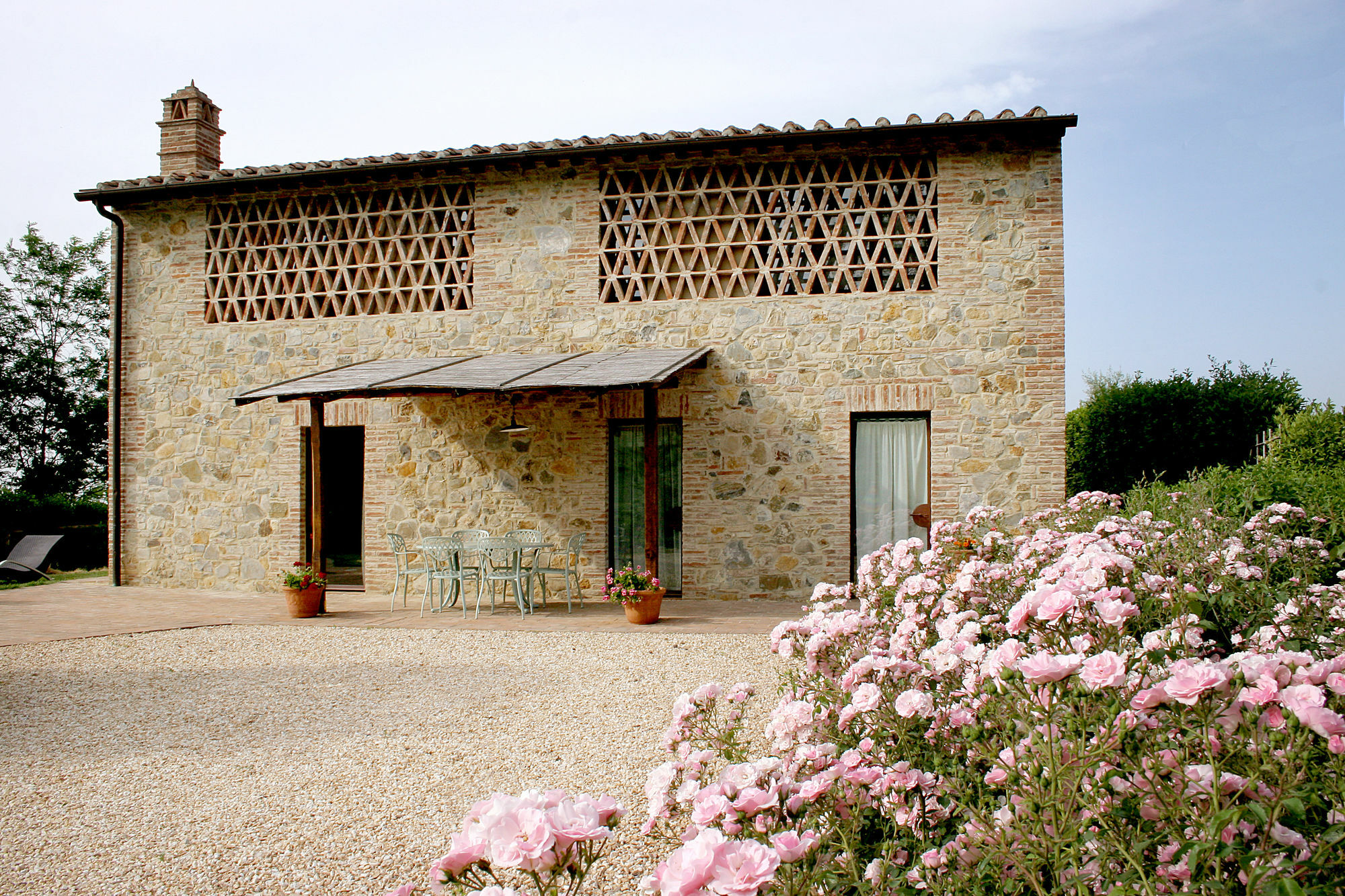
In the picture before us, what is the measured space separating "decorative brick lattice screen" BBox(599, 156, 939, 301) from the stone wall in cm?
20

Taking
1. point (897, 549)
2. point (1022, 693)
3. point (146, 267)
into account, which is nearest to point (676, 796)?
point (1022, 693)

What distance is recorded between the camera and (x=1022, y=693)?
1242 millimetres

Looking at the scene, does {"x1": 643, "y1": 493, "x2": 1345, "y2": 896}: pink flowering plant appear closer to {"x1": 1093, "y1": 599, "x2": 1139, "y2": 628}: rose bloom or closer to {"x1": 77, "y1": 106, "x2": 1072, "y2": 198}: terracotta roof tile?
{"x1": 1093, "y1": 599, "x2": 1139, "y2": 628}: rose bloom

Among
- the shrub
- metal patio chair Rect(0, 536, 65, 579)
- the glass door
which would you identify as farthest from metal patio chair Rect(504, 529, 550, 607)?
metal patio chair Rect(0, 536, 65, 579)

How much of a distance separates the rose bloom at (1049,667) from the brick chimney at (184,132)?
1192cm

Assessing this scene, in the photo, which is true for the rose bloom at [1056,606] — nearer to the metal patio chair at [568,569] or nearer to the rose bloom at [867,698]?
the rose bloom at [867,698]

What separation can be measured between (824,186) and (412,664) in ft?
20.2

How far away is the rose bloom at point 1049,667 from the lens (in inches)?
43.2

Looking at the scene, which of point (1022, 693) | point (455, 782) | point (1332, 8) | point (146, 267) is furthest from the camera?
point (146, 267)

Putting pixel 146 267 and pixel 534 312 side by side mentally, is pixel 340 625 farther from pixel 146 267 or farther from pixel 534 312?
pixel 146 267

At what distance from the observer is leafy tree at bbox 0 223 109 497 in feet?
62.8

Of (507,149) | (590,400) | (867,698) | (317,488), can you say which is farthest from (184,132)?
(867,698)

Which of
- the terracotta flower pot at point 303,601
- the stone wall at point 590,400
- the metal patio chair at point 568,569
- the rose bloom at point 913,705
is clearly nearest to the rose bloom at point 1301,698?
the rose bloom at point 913,705

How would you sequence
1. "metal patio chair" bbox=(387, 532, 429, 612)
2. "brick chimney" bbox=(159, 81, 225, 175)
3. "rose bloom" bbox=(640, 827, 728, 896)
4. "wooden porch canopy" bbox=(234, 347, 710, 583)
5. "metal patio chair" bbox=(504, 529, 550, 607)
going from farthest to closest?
"brick chimney" bbox=(159, 81, 225, 175) → "metal patio chair" bbox=(387, 532, 429, 612) → "metal patio chair" bbox=(504, 529, 550, 607) → "wooden porch canopy" bbox=(234, 347, 710, 583) → "rose bloom" bbox=(640, 827, 728, 896)
